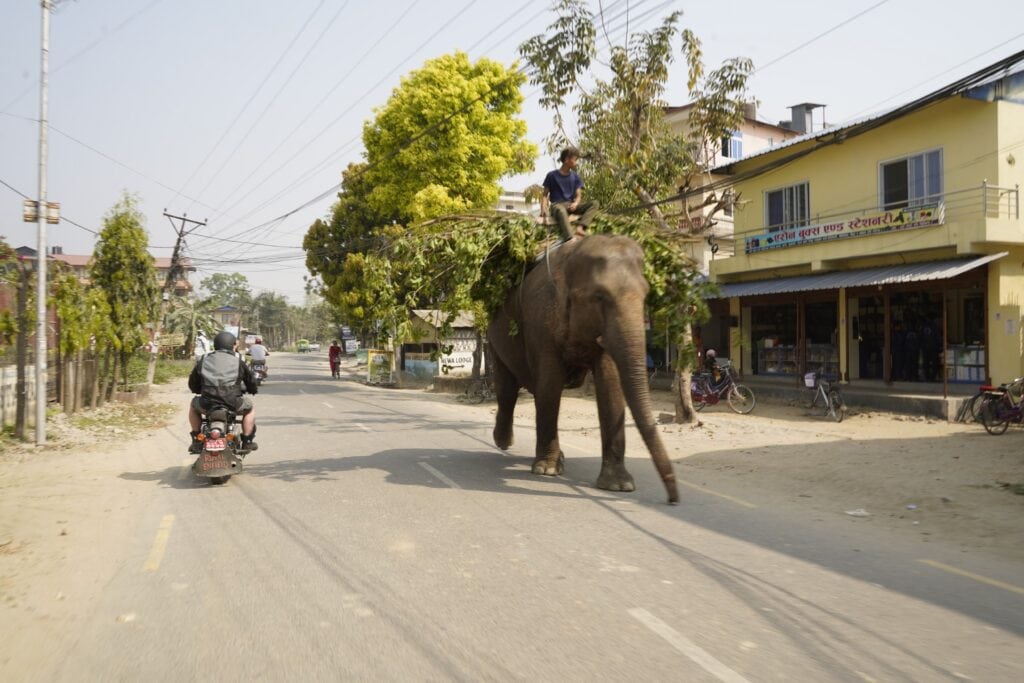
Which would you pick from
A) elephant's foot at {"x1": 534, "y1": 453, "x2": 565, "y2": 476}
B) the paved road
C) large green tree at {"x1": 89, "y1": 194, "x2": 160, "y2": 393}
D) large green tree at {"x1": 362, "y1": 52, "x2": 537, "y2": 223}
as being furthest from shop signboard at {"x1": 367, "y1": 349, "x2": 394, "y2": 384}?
the paved road

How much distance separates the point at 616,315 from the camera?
7652mm

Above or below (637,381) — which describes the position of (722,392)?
below

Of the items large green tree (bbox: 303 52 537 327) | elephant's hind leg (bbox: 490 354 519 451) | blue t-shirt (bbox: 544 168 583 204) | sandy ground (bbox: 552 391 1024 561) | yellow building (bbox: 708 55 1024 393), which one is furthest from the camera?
large green tree (bbox: 303 52 537 327)

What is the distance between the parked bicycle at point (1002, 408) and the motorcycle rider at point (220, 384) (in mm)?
13144

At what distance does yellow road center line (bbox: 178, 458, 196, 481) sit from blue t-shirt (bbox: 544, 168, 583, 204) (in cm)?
578

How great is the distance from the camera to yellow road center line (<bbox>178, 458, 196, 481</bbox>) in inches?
376

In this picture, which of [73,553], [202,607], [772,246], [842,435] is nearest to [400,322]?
[73,553]

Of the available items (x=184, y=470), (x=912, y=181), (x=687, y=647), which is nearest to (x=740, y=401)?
(x=912, y=181)

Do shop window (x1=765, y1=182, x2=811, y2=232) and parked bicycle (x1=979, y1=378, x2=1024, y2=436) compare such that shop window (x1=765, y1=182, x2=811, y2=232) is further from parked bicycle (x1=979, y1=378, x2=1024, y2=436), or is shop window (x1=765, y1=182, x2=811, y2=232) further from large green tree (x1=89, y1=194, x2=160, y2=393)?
large green tree (x1=89, y1=194, x2=160, y2=393)

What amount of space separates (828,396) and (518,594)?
49.0 feet

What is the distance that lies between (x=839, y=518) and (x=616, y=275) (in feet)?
10.6

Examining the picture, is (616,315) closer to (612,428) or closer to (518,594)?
(612,428)

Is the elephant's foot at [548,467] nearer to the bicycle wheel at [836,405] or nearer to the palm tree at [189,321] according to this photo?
the bicycle wheel at [836,405]

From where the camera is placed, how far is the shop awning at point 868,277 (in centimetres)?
1652
